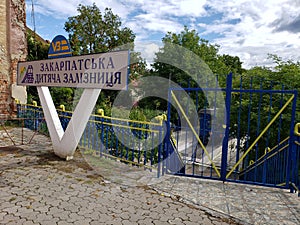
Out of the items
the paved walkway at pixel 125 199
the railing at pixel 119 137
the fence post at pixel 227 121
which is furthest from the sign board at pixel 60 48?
the fence post at pixel 227 121

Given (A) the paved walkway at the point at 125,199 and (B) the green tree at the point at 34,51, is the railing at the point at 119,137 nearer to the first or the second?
(A) the paved walkway at the point at 125,199

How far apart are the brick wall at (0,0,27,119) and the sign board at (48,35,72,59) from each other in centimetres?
581

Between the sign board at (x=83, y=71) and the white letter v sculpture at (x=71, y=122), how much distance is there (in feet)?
0.76

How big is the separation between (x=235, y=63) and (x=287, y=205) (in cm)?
3158

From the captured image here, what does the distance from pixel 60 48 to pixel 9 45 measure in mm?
6200

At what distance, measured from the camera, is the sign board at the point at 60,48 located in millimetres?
5257

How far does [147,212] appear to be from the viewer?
10.6 feet

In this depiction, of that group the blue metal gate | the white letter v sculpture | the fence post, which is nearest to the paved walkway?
the fence post

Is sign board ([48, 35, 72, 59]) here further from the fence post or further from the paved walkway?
the fence post

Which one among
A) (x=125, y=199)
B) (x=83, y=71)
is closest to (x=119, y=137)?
(x=83, y=71)

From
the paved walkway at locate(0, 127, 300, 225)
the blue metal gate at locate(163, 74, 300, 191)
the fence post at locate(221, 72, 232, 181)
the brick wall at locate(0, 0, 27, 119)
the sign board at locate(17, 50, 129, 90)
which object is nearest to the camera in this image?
the paved walkway at locate(0, 127, 300, 225)

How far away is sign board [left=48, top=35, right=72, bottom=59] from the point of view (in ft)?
17.2

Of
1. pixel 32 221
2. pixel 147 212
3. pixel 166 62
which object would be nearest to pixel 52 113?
pixel 32 221

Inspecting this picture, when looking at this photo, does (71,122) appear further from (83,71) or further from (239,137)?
(239,137)
